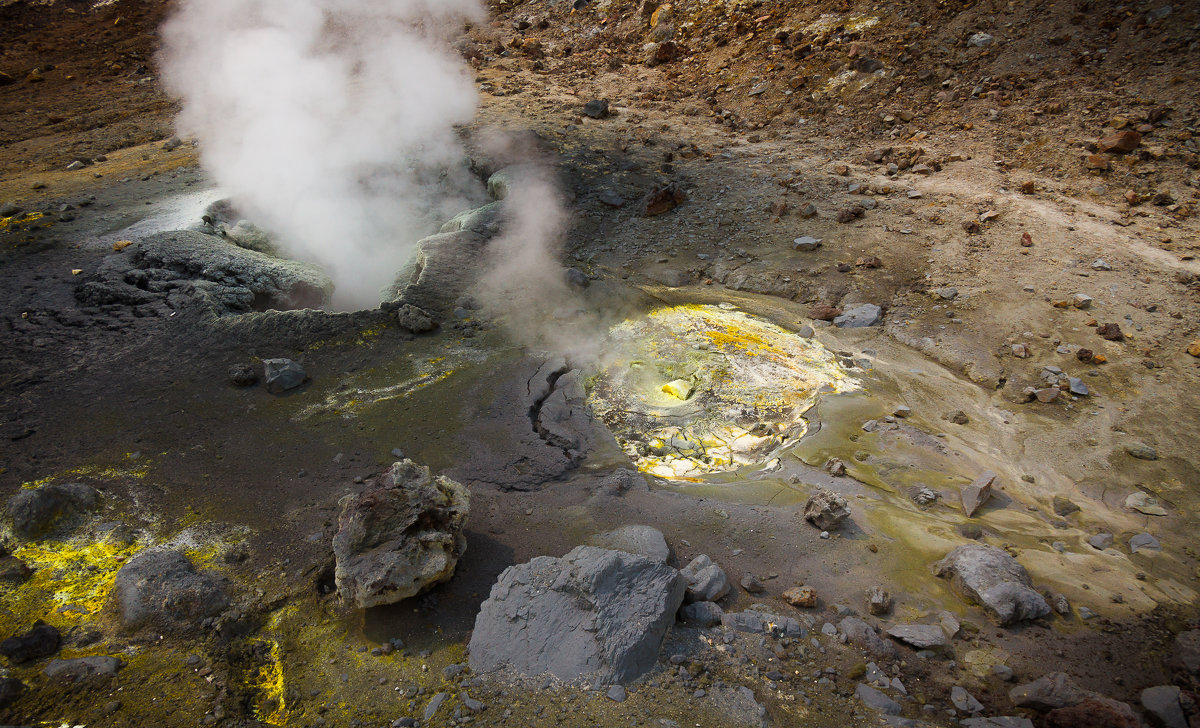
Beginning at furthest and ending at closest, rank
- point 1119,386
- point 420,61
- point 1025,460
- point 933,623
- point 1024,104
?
point 420,61 < point 1024,104 < point 1119,386 < point 1025,460 < point 933,623

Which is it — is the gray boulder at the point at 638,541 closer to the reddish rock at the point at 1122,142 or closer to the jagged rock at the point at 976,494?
the jagged rock at the point at 976,494

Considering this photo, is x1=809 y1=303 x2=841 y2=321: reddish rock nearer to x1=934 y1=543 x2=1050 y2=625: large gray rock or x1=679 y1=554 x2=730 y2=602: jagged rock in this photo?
x1=934 y1=543 x2=1050 y2=625: large gray rock

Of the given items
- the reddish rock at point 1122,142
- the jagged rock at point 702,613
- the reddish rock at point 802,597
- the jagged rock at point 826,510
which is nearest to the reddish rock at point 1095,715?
the reddish rock at point 802,597

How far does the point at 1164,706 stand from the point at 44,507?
16.9 feet

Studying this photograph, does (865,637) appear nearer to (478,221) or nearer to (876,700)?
(876,700)

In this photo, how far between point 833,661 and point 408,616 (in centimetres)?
191

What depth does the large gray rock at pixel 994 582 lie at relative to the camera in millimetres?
2826

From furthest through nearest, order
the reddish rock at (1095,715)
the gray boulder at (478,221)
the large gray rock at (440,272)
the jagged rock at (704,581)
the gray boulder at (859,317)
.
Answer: the gray boulder at (478,221) → the gray boulder at (859,317) → the large gray rock at (440,272) → the jagged rock at (704,581) → the reddish rock at (1095,715)

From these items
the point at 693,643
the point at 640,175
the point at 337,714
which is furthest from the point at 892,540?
the point at 640,175

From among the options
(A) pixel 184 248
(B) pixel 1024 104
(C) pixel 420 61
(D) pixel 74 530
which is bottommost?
(D) pixel 74 530

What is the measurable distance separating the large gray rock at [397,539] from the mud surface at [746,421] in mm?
150

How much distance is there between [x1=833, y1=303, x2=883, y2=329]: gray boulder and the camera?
18.0ft

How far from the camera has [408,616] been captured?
9.22 ft

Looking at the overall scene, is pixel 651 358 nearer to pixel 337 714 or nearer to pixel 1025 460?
pixel 1025 460
